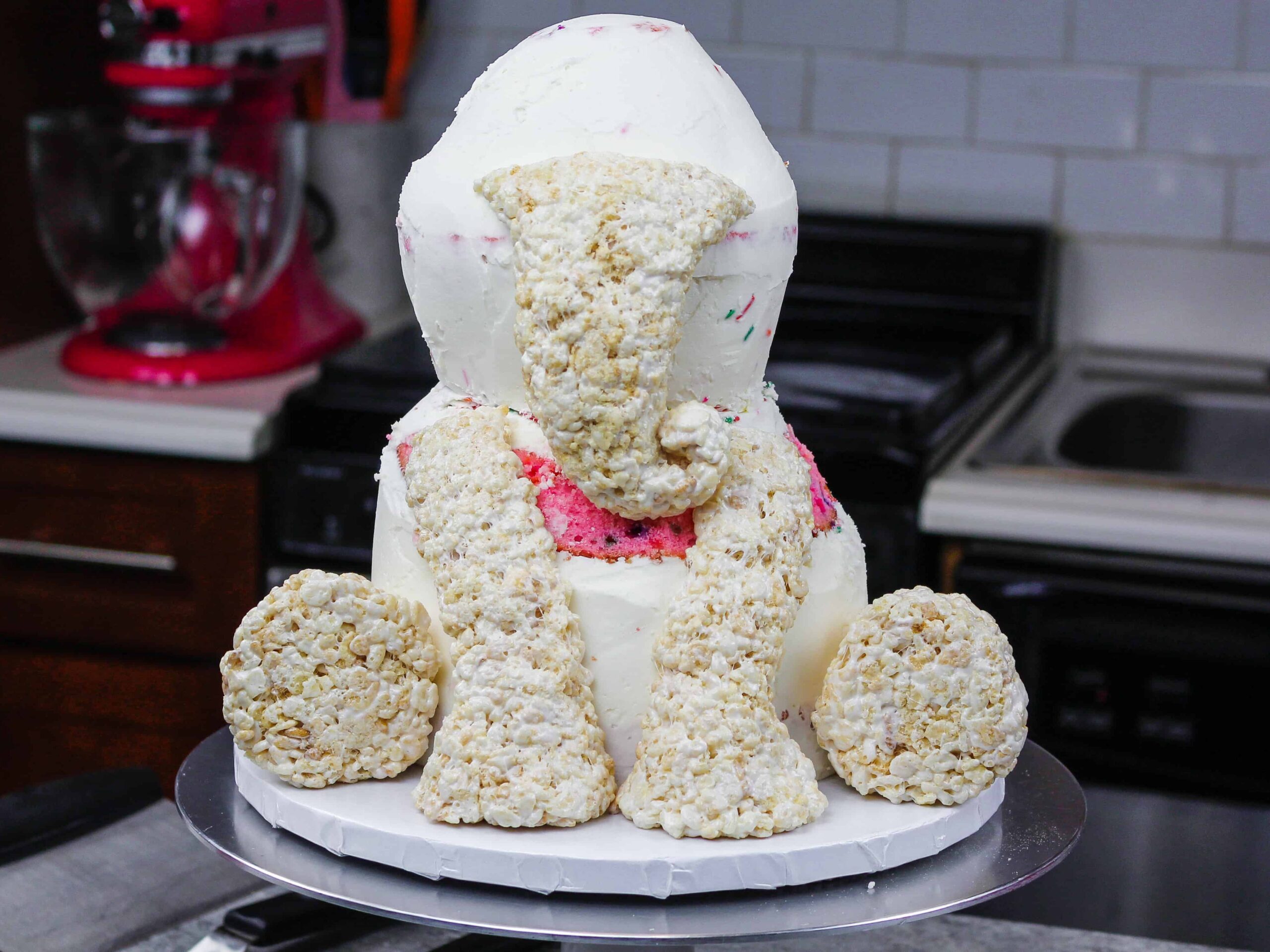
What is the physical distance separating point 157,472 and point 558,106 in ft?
3.85

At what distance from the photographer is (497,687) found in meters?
0.80

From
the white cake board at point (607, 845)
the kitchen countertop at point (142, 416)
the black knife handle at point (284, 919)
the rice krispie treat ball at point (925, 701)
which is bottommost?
the black knife handle at point (284, 919)

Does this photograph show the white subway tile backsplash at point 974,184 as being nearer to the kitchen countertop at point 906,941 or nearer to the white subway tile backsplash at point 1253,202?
the white subway tile backsplash at point 1253,202

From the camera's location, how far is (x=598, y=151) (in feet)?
2.67

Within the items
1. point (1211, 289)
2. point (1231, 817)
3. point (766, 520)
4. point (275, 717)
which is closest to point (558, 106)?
point (766, 520)

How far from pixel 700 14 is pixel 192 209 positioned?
2.59 ft

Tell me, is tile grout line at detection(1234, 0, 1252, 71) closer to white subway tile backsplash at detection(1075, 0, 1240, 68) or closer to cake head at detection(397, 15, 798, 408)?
white subway tile backsplash at detection(1075, 0, 1240, 68)

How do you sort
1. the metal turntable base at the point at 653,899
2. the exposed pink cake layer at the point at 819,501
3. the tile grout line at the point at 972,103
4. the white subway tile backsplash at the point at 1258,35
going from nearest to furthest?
the metal turntable base at the point at 653,899 < the exposed pink cake layer at the point at 819,501 < the white subway tile backsplash at the point at 1258,35 < the tile grout line at the point at 972,103

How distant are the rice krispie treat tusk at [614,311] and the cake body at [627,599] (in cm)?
5

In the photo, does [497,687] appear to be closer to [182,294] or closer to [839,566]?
[839,566]

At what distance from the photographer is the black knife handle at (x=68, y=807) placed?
115cm

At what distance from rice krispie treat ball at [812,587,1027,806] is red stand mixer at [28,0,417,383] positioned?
1.34 meters

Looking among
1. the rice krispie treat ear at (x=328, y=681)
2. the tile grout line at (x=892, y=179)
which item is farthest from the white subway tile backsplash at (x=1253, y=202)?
the rice krispie treat ear at (x=328, y=681)

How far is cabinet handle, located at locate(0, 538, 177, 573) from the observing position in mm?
1888
